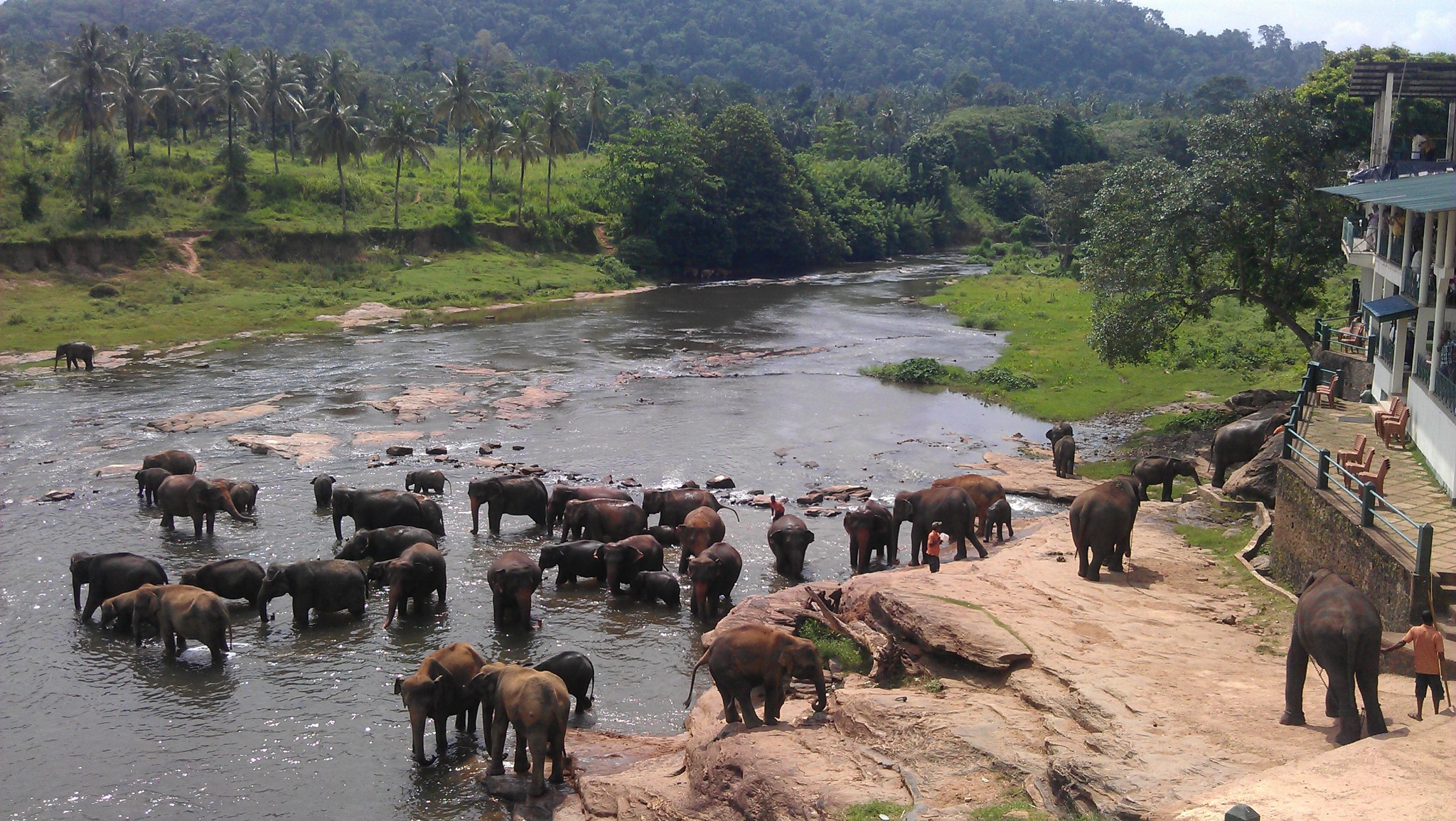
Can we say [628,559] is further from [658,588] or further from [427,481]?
[427,481]

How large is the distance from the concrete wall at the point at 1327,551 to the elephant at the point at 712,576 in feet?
26.2

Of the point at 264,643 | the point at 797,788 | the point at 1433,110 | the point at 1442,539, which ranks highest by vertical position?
the point at 1433,110

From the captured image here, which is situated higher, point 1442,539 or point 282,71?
point 282,71

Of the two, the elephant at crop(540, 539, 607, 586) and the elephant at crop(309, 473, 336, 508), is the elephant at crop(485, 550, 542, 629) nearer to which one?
the elephant at crop(540, 539, 607, 586)

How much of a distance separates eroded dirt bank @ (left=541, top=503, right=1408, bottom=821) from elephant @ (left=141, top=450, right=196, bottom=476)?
603 inches

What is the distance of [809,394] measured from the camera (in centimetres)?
3856

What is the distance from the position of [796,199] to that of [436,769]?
70.4 metres

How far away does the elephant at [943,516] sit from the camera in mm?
21141

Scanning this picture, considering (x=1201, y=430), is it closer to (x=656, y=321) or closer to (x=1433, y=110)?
(x=1433, y=110)

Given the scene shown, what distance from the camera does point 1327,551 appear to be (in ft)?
52.6

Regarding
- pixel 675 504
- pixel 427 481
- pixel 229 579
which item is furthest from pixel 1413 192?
pixel 229 579

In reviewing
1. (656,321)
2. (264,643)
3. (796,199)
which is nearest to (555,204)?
(796,199)

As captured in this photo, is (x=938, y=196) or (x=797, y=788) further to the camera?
(x=938, y=196)

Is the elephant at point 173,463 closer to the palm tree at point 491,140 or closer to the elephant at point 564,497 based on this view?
the elephant at point 564,497
